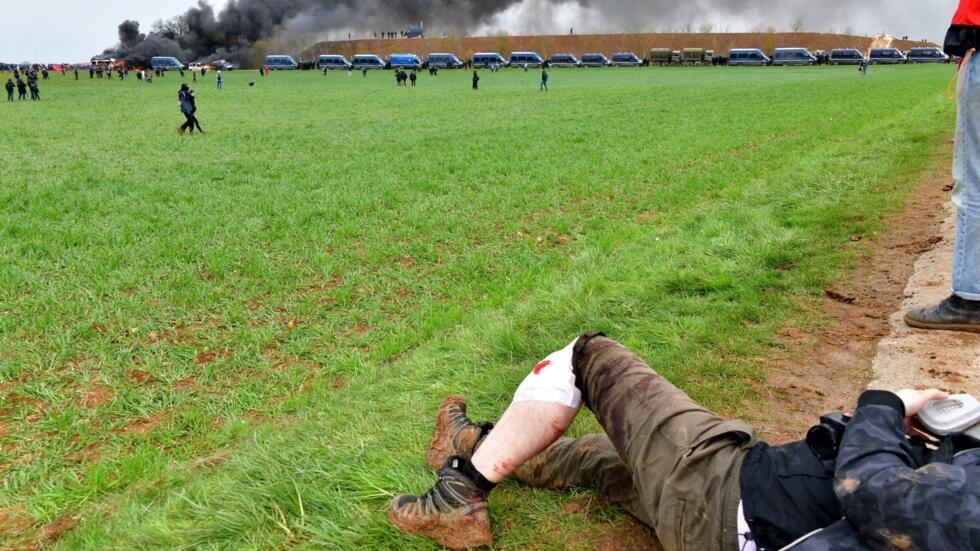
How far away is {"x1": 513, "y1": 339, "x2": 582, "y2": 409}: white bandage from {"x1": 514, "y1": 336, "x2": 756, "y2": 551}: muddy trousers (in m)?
0.04

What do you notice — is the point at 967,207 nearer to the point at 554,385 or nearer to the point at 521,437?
the point at 554,385

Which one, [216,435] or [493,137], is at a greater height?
[493,137]

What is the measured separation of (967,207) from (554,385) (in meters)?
2.76

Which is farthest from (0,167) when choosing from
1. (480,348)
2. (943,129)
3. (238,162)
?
(943,129)

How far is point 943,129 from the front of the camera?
1424cm

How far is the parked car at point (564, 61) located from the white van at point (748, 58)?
18687 mm

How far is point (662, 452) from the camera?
2.29m

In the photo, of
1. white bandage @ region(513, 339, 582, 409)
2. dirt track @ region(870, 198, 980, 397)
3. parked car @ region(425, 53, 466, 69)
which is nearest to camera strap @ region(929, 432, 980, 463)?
white bandage @ region(513, 339, 582, 409)

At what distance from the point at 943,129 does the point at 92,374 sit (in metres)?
15.9

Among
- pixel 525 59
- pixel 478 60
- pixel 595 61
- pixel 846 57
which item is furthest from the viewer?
pixel 478 60

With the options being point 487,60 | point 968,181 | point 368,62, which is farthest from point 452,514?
point 368,62

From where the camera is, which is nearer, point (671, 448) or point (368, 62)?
point (671, 448)

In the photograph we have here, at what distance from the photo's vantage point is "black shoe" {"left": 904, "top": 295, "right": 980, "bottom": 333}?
390 cm

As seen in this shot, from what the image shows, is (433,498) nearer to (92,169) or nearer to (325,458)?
(325,458)
